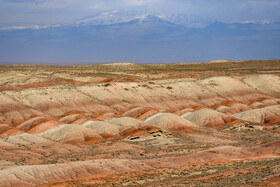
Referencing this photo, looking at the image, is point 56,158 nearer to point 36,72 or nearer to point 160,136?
point 160,136

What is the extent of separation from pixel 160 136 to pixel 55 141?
47.7 ft

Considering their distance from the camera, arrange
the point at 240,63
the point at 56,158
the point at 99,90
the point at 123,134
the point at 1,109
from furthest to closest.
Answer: the point at 240,63, the point at 99,90, the point at 1,109, the point at 123,134, the point at 56,158

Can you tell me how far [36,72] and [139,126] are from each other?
66798 mm

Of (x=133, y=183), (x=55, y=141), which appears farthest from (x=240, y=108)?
(x=133, y=183)

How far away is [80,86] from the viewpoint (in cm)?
8331

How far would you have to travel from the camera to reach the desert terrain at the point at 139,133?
34438mm

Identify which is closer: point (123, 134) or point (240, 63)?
point (123, 134)

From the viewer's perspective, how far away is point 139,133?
58750mm

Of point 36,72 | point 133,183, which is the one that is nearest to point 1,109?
point 133,183

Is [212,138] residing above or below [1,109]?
below

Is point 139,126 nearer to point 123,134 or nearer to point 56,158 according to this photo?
point 123,134

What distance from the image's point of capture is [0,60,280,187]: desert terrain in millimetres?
34438

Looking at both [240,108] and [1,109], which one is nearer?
[1,109]

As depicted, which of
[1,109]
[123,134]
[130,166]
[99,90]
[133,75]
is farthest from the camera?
[133,75]
